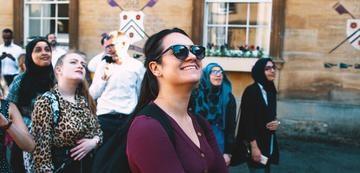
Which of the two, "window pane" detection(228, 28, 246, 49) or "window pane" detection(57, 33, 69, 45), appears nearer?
"window pane" detection(228, 28, 246, 49)

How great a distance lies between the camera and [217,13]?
1127cm

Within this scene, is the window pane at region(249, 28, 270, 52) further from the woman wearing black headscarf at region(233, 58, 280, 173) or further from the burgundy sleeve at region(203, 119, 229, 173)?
the burgundy sleeve at region(203, 119, 229, 173)

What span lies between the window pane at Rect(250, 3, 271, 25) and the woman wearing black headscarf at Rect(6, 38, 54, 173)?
6940 mm

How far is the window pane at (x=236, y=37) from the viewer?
11209mm

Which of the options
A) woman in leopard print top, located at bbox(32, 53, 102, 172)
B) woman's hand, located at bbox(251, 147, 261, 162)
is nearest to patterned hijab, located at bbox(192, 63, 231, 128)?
woman's hand, located at bbox(251, 147, 261, 162)

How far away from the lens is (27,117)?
4613 mm

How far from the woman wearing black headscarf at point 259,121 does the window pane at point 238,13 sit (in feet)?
17.1

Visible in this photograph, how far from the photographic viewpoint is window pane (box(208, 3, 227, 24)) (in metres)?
11.2

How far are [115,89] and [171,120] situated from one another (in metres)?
3.58

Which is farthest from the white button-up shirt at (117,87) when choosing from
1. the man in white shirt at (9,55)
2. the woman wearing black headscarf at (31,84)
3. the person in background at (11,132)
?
the man in white shirt at (9,55)

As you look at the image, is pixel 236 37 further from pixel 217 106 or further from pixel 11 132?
pixel 11 132

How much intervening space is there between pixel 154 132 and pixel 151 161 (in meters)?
0.12

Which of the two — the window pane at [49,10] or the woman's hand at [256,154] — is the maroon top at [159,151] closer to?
the woman's hand at [256,154]

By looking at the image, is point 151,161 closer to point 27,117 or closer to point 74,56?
point 74,56
